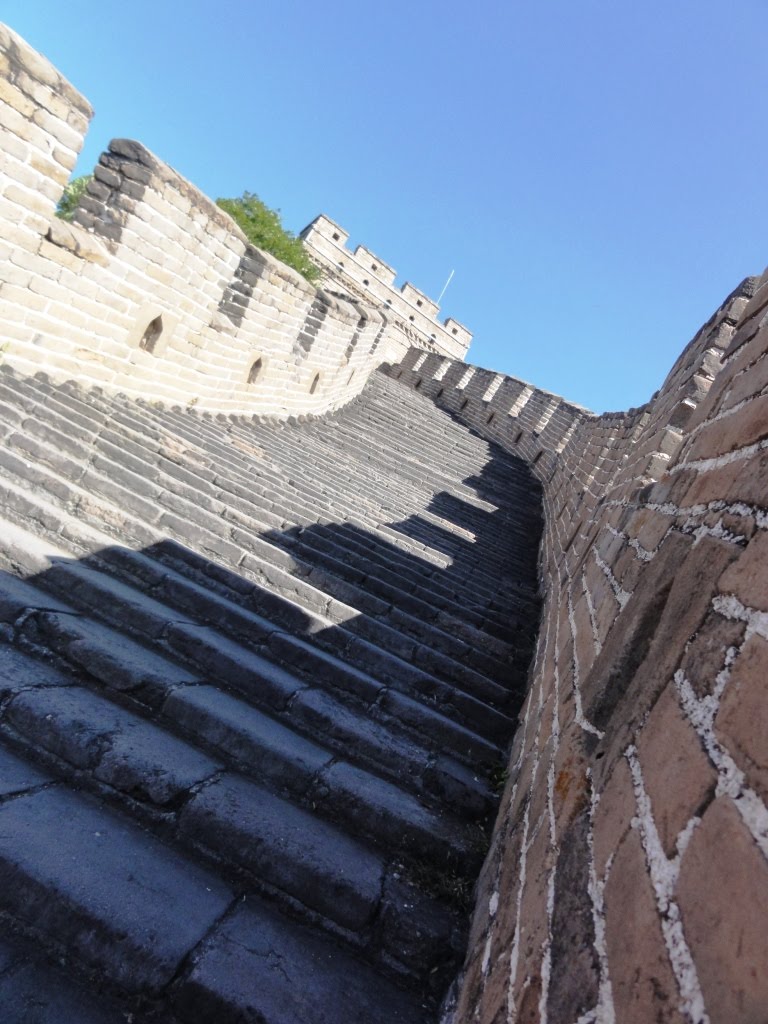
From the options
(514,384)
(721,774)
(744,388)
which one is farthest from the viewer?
(514,384)

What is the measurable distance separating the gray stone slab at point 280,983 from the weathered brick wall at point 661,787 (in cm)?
22

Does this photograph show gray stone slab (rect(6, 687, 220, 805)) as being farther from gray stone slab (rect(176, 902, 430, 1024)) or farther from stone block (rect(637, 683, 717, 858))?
stone block (rect(637, 683, 717, 858))

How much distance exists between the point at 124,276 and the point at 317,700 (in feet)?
12.3

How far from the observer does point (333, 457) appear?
745cm

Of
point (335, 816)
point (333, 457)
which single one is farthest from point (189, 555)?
point (333, 457)

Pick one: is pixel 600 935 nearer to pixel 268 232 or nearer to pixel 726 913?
pixel 726 913

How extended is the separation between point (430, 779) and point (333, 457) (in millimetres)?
5314

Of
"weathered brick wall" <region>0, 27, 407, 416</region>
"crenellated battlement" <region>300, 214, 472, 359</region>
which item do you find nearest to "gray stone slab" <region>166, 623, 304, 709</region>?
"weathered brick wall" <region>0, 27, 407, 416</region>

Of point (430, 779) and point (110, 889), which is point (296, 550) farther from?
point (110, 889)

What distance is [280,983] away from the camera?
150cm

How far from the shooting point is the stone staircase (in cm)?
Result: 148

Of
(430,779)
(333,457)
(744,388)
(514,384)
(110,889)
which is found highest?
(514,384)

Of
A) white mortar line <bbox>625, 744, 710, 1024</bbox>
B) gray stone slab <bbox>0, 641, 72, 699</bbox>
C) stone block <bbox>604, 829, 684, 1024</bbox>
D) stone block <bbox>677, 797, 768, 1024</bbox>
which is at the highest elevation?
stone block <bbox>677, 797, 768, 1024</bbox>

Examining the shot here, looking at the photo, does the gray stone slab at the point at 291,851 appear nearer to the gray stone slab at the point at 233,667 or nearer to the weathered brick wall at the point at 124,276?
the gray stone slab at the point at 233,667
